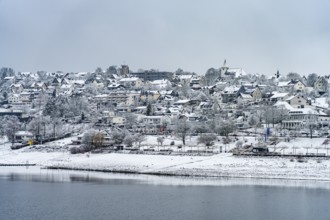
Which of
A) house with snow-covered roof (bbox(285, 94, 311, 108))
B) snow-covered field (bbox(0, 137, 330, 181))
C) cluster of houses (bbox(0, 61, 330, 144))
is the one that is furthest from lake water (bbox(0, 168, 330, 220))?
house with snow-covered roof (bbox(285, 94, 311, 108))

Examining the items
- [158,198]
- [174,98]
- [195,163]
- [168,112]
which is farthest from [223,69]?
[158,198]

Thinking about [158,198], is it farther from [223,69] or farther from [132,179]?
[223,69]

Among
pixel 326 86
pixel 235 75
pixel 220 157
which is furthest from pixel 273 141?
pixel 235 75

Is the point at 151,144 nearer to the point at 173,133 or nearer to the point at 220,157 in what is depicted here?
the point at 173,133

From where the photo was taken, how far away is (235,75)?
326ft

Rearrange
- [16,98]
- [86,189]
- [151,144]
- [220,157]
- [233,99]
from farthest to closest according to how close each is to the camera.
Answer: [16,98] → [233,99] → [151,144] → [220,157] → [86,189]

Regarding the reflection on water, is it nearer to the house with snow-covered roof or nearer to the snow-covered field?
the snow-covered field

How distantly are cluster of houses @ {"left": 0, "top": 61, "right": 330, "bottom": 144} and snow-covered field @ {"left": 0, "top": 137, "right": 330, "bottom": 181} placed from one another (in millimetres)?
12830

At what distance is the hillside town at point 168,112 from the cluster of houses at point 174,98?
0.41 ft

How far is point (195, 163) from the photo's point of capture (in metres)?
41.2

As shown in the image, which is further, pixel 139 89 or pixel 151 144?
pixel 139 89

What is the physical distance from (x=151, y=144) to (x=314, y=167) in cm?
1747

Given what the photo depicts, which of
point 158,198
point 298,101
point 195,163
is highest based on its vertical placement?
point 298,101

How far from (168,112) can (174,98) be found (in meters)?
12.7
